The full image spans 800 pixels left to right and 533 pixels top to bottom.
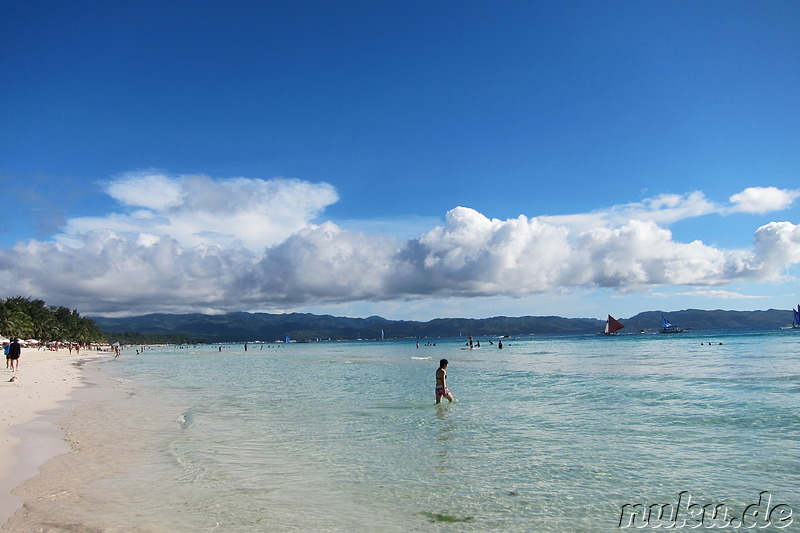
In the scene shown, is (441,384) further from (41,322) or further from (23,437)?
(41,322)

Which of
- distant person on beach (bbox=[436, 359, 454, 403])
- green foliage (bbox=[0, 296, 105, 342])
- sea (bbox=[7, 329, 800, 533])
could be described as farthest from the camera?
green foliage (bbox=[0, 296, 105, 342])

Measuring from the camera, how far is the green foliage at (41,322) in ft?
321

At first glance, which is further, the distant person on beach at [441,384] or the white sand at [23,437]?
the distant person on beach at [441,384]

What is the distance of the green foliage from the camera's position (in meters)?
97.8

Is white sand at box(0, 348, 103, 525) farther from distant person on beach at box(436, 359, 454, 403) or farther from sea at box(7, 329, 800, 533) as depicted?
distant person on beach at box(436, 359, 454, 403)

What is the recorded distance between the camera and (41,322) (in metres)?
126

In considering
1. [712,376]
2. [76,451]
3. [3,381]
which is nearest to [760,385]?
[712,376]

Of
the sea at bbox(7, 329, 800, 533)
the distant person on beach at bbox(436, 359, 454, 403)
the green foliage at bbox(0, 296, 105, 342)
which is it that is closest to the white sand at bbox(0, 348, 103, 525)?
the sea at bbox(7, 329, 800, 533)

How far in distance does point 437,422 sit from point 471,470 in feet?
18.0

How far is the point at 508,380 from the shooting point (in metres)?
28.9

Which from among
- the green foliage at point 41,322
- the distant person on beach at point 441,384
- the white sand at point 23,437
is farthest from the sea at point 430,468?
the green foliage at point 41,322

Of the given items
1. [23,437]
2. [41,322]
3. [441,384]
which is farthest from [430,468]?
[41,322]

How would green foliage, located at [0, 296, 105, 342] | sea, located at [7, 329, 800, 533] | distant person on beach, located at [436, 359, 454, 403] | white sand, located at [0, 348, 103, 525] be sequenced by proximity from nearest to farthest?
sea, located at [7, 329, 800, 533] → white sand, located at [0, 348, 103, 525] → distant person on beach, located at [436, 359, 454, 403] → green foliage, located at [0, 296, 105, 342]

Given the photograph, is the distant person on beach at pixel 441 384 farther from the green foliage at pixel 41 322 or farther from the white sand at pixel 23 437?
the green foliage at pixel 41 322
